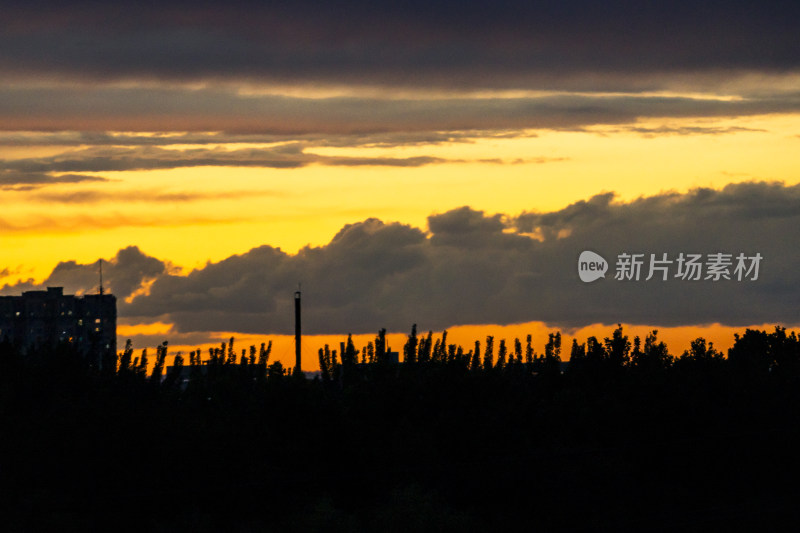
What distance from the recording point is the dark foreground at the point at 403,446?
22781 millimetres

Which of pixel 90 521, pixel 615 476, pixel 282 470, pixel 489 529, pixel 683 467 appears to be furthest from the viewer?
pixel 683 467

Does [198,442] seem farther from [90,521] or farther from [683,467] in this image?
[683,467]

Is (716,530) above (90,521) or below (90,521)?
below

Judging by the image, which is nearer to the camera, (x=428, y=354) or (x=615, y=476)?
(x=615, y=476)

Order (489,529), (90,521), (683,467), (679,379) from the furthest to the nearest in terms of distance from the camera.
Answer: (679,379), (683,467), (489,529), (90,521)

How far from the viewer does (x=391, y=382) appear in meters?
33.4

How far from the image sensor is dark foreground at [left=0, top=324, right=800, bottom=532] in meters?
22.8

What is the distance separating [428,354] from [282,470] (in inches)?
486

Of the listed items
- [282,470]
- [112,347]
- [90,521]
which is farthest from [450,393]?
[90,521]

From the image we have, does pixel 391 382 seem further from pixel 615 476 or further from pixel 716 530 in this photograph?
pixel 716 530

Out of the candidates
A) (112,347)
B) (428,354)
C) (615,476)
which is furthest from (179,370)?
(615,476)

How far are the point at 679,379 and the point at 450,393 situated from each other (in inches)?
325

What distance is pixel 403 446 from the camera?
96.6 ft

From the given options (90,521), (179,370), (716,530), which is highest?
(179,370)
